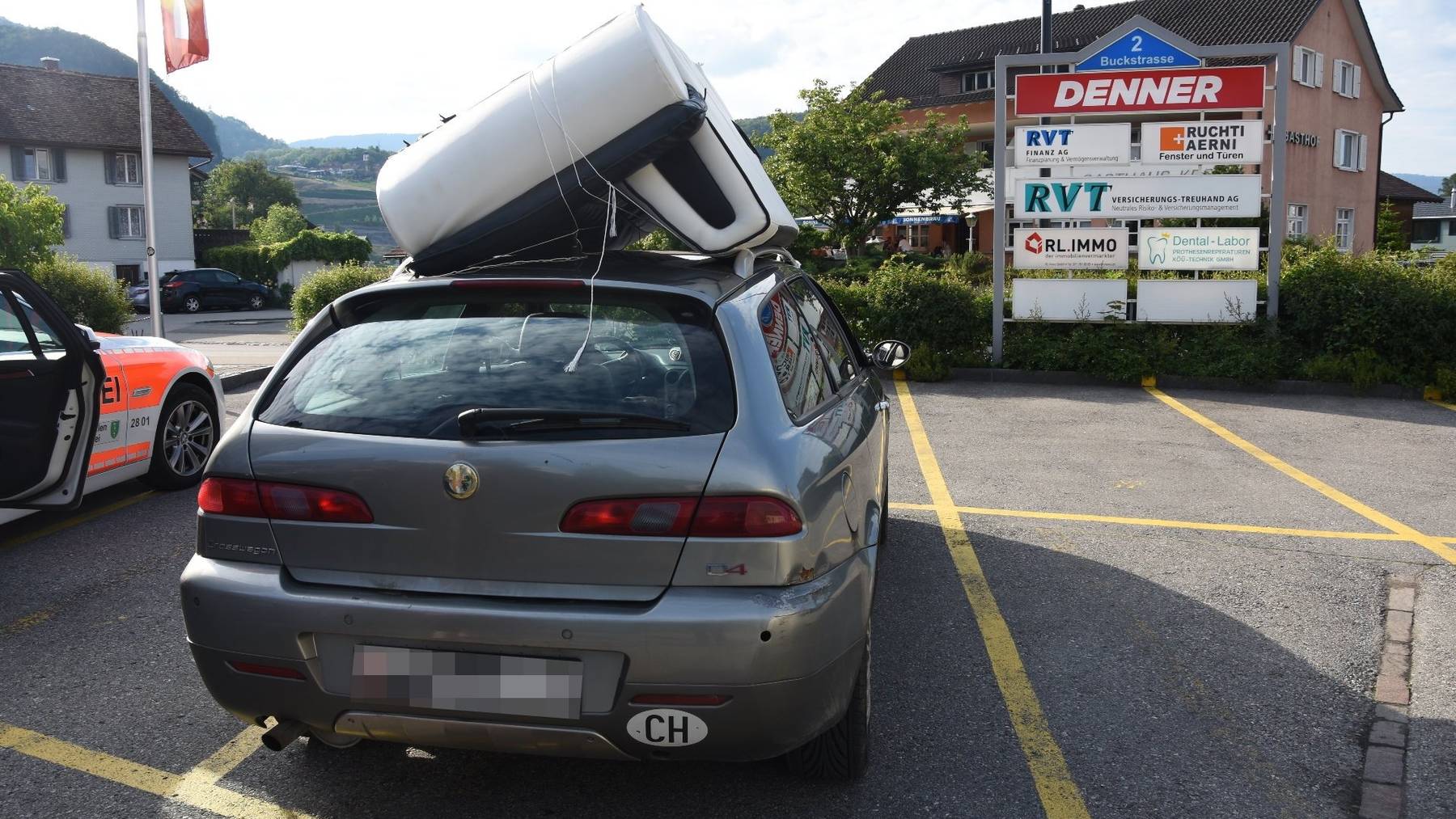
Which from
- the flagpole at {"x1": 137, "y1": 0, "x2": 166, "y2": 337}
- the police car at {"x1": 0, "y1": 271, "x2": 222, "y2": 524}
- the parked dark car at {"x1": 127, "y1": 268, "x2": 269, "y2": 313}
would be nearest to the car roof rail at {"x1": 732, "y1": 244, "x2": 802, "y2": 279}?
the police car at {"x1": 0, "y1": 271, "x2": 222, "y2": 524}

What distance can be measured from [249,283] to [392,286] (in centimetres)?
4378

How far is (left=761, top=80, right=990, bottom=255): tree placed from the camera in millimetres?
36531

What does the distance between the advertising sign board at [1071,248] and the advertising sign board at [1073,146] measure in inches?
30.1

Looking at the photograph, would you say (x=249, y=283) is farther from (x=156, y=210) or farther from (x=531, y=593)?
(x=531, y=593)

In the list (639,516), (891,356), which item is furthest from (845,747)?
(891,356)

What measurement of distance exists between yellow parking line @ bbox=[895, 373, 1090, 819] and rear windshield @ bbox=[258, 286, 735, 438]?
61.5 inches

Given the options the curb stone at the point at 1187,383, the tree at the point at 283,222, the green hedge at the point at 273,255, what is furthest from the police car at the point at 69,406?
the tree at the point at 283,222

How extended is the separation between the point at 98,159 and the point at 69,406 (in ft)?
182

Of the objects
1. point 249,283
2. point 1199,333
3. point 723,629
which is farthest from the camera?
point 249,283

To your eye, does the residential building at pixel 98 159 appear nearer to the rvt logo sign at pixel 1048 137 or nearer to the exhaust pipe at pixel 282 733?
the rvt logo sign at pixel 1048 137

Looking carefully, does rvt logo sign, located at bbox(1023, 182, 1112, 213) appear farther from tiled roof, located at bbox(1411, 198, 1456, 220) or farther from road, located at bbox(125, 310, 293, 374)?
tiled roof, located at bbox(1411, 198, 1456, 220)

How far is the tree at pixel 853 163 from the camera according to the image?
120 ft

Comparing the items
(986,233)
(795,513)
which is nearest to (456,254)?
(795,513)

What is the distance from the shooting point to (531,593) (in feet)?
9.54
